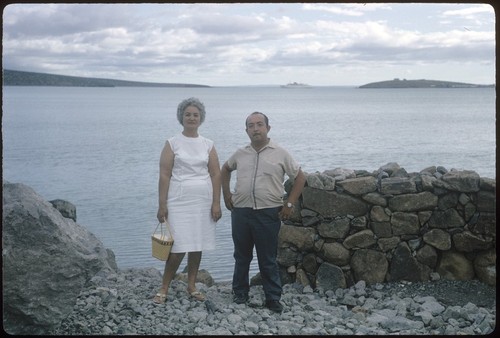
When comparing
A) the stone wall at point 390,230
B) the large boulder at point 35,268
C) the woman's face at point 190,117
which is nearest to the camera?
the large boulder at point 35,268

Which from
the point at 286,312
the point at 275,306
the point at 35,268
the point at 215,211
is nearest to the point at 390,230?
the point at 286,312

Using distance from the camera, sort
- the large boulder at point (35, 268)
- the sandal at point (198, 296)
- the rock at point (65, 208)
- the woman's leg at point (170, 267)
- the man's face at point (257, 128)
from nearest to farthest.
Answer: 1. the large boulder at point (35, 268)
2. the man's face at point (257, 128)
3. the woman's leg at point (170, 267)
4. the sandal at point (198, 296)
5. the rock at point (65, 208)

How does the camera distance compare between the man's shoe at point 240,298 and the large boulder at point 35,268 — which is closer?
the large boulder at point 35,268

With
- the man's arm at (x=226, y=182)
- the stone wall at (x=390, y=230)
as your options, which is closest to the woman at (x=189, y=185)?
the man's arm at (x=226, y=182)

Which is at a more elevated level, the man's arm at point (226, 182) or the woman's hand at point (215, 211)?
the man's arm at point (226, 182)

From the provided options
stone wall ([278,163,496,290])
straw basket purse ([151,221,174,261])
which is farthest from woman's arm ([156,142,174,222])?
stone wall ([278,163,496,290])

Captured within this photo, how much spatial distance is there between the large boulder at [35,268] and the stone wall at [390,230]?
2989 mm

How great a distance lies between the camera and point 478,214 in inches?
313

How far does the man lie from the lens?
649 centimetres

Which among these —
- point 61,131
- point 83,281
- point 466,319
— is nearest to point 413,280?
point 466,319

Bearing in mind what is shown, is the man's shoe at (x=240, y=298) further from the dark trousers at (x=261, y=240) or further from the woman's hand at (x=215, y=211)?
the woman's hand at (x=215, y=211)

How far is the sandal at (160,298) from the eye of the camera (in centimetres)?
676

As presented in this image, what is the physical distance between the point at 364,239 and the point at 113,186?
707 inches

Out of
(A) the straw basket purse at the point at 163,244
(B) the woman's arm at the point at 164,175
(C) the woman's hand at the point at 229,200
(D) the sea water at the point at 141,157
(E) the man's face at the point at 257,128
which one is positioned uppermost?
(E) the man's face at the point at 257,128
